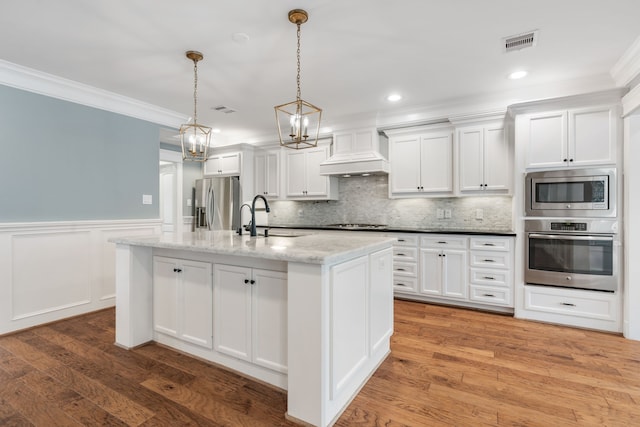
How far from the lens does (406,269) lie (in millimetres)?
4180

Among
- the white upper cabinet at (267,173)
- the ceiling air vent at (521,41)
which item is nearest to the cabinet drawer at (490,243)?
the ceiling air vent at (521,41)

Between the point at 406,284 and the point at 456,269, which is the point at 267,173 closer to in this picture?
the point at 406,284

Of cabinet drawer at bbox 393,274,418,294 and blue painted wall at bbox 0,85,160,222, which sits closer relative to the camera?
blue painted wall at bbox 0,85,160,222

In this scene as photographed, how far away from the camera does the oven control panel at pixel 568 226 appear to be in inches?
127

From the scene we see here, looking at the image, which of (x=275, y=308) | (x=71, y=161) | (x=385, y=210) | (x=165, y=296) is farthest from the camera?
(x=385, y=210)

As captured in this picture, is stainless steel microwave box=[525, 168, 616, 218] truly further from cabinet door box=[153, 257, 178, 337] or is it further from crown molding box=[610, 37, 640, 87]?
cabinet door box=[153, 257, 178, 337]

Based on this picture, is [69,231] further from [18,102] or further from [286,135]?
[286,135]

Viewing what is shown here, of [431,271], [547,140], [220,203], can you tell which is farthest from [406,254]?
[220,203]

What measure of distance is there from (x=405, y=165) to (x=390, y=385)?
3.07 meters

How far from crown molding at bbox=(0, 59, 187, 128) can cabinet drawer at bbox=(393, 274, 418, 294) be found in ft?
12.9

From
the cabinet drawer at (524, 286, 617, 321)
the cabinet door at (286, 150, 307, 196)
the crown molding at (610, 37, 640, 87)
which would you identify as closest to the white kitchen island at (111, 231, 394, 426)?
the cabinet drawer at (524, 286, 617, 321)

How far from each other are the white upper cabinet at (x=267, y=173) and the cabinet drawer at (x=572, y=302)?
3916 millimetres

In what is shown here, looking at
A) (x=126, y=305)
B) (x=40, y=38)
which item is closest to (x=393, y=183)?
(x=126, y=305)

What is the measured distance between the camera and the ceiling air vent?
2.59m
